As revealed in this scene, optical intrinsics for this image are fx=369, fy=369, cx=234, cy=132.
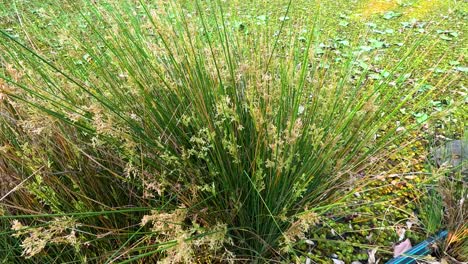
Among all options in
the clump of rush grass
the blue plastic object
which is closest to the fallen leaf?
the blue plastic object

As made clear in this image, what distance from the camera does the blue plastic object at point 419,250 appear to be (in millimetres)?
1444

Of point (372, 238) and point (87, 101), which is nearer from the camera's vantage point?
point (87, 101)

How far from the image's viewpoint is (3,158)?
133cm

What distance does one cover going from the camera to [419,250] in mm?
1472

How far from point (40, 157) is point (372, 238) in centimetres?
135

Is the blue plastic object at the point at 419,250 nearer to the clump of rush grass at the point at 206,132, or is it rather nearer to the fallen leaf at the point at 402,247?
the fallen leaf at the point at 402,247

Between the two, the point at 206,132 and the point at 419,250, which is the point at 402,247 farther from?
the point at 206,132

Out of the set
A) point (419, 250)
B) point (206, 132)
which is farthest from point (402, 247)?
point (206, 132)

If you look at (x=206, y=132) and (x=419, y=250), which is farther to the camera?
(x=419, y=250)

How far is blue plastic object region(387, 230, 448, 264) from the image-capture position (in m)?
1.44

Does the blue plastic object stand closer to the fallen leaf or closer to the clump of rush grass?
the fallen leaf

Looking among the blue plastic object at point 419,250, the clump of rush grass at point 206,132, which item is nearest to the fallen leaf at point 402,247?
the blue plastic object at point 419,250

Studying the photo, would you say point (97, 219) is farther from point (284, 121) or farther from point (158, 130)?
point (284, 121)

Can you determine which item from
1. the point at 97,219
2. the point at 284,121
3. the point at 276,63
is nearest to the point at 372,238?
the point at 284,121
